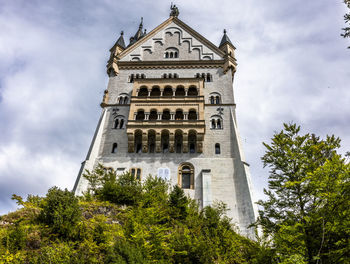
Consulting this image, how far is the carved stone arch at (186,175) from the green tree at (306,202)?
47.4ft

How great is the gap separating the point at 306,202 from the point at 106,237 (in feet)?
35.6

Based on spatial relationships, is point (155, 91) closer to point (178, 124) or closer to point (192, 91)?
point (192, 91)

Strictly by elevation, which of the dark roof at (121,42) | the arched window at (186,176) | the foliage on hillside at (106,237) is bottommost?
the foliage on hillside at (106,237)

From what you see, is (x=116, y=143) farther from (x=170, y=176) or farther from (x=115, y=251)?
(x=115, y=251)

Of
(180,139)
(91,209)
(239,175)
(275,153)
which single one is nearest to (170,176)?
(180,139)

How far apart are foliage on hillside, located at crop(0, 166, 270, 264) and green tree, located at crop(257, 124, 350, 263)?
1.86m

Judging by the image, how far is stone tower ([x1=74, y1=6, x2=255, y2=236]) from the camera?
94.9 feet

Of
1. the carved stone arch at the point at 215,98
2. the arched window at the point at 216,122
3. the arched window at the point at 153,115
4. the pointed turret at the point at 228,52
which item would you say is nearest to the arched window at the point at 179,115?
the arched window at the point at 153,115

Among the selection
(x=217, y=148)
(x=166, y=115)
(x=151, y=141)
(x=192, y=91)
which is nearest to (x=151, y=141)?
(x=151, y=141)

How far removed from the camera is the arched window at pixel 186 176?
2940 cm

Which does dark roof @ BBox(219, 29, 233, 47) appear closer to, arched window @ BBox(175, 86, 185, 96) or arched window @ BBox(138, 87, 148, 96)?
arched window @ BBox(175, 86, 185, 96)

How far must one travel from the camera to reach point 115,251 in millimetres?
12250

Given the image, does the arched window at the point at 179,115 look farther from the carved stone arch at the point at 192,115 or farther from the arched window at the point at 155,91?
the arched window at the point at 155,91

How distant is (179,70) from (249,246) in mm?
27252
